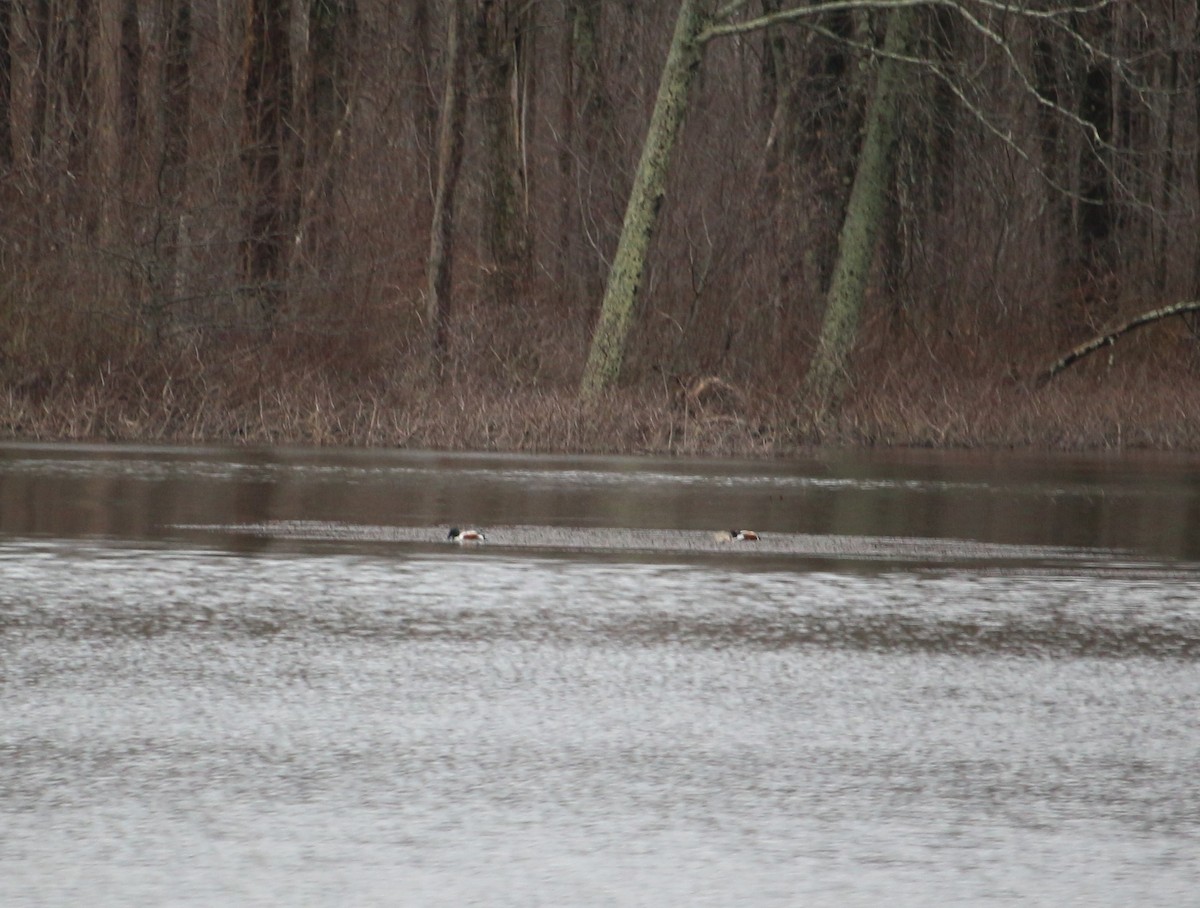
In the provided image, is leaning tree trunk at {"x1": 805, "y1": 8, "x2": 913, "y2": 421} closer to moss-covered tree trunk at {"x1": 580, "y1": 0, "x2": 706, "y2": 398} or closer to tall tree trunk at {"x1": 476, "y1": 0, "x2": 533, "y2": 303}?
moss-covered tree trunk at {"x1": 580, "y1": 0, "x2": 706, "y2": 398}

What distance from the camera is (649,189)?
2775 cm

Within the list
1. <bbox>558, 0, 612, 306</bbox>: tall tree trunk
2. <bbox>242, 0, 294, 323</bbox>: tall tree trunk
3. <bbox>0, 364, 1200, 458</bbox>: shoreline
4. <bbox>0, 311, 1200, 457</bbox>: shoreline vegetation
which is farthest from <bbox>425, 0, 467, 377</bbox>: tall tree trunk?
<bbox>0, 364, 1200, 458</bbox>: shoreline

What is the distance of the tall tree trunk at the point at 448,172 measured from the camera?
96.8 feet

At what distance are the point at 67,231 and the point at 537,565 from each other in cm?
1667

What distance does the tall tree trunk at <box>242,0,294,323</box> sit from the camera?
28.5 metres

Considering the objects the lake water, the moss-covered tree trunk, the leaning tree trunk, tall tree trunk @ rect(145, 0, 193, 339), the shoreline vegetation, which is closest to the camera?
the lake water

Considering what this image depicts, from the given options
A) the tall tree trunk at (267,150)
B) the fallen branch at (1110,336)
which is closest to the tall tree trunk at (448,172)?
the tall tree trunk at (267,150)

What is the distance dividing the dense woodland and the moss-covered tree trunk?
6 cm

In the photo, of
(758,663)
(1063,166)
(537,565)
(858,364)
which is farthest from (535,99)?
(758,663)

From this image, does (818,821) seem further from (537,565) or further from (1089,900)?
(537,565)

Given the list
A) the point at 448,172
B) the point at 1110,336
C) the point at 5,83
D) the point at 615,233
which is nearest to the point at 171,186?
the point at 448,172

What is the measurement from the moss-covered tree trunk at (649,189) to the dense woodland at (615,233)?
0.19 feet

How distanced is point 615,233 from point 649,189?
407 centimetres

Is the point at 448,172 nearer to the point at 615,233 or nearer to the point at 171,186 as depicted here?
the point at 615,233
